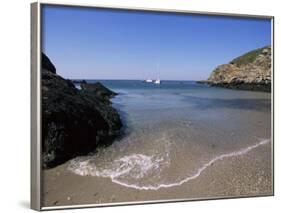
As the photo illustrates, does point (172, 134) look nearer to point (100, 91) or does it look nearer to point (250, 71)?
point (100, 91)

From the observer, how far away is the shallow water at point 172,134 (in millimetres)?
5980

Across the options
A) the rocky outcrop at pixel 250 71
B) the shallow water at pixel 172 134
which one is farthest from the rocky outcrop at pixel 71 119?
the rocky outcrop at pixel 250 71

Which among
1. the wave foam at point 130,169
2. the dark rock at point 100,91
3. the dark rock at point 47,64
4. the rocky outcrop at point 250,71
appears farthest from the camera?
the rocky outcrop at point 250,71

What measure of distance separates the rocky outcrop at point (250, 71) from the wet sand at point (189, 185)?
0.76 m

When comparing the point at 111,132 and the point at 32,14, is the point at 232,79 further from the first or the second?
the point at 32,14

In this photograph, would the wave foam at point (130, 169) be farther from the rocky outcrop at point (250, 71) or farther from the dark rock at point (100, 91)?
the rocky outcrop at point (250, 71)

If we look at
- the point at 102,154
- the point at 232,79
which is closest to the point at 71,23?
Answer: the point at 102,154

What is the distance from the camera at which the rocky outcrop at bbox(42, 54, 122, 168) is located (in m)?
5.68

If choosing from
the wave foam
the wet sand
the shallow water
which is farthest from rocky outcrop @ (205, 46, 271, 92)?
the wave foam

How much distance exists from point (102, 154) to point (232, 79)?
Answer: 185 cm

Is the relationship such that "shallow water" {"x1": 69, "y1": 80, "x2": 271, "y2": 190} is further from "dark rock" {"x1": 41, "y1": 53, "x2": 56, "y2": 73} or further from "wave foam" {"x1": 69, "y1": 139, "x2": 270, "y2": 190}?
"dark rock" {"x1": 41, "y1": 53, "x2": 56, "y2": 73}

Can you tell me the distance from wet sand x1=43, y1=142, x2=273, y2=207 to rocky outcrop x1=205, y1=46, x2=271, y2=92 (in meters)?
0.76

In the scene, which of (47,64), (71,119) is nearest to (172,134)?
(71,119)
